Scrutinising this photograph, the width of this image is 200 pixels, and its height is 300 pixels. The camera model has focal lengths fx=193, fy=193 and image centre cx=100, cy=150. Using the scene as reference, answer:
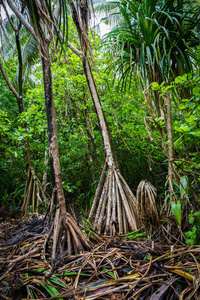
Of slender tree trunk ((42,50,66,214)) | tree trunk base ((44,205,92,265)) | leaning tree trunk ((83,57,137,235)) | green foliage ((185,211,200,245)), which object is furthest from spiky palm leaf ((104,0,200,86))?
tree trunk base ((44,205,92,265))

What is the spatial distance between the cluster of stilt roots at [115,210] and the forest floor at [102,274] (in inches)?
16.7

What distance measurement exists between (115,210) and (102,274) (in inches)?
38.3

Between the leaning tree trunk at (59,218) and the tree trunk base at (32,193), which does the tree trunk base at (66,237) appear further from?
the tree trunk base at (32,193)

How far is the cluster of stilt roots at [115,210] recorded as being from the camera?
6.64 feet

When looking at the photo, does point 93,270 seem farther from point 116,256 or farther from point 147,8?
point 147,8

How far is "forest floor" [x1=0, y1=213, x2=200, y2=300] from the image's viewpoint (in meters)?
0.99

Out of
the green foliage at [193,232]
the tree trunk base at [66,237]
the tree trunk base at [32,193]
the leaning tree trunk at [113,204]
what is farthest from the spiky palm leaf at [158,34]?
the tree trunk base at [32,193]

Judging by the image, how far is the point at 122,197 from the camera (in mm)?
2211

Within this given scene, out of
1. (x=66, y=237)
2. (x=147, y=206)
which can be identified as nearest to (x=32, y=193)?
(x=66, y=237)

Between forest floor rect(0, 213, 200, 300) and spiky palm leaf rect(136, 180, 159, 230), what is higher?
spiky palm leaf rect(136, 180, 159, 230)

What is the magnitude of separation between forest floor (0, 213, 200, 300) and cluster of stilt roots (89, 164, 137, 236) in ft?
1.39

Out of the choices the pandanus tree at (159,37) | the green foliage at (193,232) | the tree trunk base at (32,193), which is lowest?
the green foliage at (193,232)

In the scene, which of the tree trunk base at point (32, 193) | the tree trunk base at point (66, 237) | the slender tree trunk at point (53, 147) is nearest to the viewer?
the tree trunk base at point (66, 237)

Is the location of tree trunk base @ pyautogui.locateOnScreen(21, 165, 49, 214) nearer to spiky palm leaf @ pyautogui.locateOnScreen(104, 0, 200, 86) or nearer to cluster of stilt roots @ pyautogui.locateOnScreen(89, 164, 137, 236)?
cluster of stilt roots @ pyautogui.locateOnScreen(89, 164, 137, 236)
